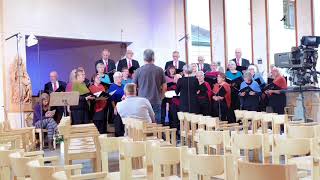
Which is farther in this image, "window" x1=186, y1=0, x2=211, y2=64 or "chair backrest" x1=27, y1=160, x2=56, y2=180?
"window" x1=186, y1=0, x2=211, y2=64

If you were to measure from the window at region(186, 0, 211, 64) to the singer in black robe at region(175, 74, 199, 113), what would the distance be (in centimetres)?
398

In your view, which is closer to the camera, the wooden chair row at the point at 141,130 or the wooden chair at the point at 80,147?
the wooden chair at the point at 80,147

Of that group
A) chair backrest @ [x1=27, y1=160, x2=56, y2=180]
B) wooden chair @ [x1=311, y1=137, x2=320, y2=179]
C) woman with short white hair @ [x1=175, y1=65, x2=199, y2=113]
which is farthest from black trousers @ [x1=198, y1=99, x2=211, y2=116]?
chair backrest @ [x1=27, y1=160, x2=56, y2=180]

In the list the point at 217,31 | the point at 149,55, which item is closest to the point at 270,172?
the point at 149,55

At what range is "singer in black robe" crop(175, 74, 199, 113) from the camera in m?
8.76

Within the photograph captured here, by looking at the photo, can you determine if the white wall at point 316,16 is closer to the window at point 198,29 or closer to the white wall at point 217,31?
the white wall at point 217,31

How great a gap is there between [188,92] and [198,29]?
4.63m

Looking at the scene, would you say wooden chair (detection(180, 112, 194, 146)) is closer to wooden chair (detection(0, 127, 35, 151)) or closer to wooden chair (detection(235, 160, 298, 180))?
wooden chair (detection(0, 127, 35, 151))

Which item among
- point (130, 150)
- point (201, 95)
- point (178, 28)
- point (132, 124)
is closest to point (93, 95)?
point (201, 95)

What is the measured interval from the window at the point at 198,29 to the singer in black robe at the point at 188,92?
3.98 m

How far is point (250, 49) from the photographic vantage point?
1182 cm

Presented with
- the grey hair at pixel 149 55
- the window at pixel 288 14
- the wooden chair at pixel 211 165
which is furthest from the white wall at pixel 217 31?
the wooden chair at pixel 211 165

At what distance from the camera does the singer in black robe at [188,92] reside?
876cm

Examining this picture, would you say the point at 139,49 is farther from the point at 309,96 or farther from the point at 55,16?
the point at 309,96
